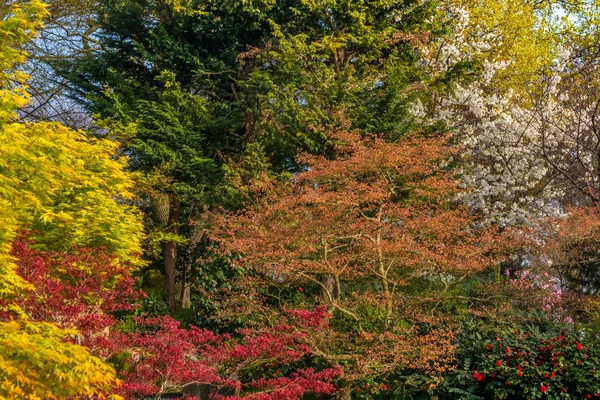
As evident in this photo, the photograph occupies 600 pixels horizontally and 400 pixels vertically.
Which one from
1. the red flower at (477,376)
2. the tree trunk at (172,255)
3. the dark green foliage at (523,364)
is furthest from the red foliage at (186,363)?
the tree trunk at (172,255)

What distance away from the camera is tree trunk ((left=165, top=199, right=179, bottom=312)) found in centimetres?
1675

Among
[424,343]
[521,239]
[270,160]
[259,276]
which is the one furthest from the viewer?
[270,160]

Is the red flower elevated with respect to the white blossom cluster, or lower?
lower

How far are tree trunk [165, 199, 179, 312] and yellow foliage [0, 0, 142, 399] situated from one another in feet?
16.5

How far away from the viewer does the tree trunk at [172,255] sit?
55.0 ft

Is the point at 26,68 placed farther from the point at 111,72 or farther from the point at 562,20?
the point at 562,20

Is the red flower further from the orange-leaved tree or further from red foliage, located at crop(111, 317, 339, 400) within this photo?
red foliage, located at crop(111, 317, 339, 400)

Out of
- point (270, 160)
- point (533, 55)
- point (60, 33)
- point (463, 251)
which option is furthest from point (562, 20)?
point (60, 33)

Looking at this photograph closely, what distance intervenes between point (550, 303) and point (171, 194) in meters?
10.4

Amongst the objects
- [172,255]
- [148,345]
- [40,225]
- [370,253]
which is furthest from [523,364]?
[172,255]

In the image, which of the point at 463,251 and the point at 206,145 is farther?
the point at 206,145

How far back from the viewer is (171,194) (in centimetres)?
1688

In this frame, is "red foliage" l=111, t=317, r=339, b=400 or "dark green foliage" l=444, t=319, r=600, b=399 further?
"dark green foliage" l=444, t=319, r=600, b=399

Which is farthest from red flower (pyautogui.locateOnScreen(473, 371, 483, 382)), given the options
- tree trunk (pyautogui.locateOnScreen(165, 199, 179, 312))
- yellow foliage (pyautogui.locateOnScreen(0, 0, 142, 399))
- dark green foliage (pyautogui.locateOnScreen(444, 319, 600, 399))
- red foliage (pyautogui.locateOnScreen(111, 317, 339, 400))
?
tree trunk (pyautogui.locateOnScreen(165, 199, 179, 312))
